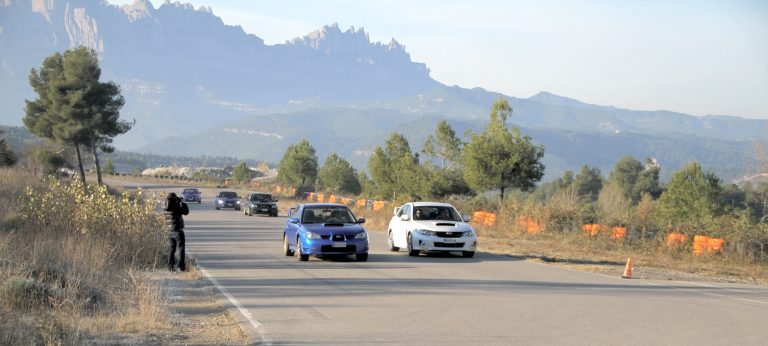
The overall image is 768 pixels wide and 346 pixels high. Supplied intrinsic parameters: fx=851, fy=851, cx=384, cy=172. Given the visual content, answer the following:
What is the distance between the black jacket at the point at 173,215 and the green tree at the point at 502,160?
35.7 meters

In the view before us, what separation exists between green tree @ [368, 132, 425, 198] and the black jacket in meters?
60.1

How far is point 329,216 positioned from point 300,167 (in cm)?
7616

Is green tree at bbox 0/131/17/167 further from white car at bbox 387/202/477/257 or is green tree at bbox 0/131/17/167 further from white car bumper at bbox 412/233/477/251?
white car bumper at bbox 412/233/477/251

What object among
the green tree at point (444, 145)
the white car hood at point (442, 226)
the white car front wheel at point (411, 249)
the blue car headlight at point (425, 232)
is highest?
the green tree at point (444, 145)

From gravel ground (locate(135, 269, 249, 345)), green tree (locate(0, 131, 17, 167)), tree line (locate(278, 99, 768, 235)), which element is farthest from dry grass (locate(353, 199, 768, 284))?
green tree (locate(0, 131, 17, 167))

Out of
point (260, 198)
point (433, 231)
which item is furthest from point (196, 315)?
point (260, 198)

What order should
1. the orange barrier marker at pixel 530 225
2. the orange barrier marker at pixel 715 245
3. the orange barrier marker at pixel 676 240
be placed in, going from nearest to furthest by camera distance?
the orange barrier marker at pixel 715 245 → the orange barrier marker at pixel 676 240 → the orange barrier marker at pixel 530 225

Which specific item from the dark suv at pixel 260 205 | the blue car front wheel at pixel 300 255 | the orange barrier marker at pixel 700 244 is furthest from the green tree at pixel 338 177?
the blue car front wheel at pixel 300 255

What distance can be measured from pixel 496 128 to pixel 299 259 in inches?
1319

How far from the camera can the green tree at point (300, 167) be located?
322ft

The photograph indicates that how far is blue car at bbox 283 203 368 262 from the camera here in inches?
787

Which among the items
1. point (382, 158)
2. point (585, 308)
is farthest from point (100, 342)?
point (382, 158)

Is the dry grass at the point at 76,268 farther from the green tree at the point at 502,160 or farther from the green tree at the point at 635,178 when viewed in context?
the green tree at the point at 635,178

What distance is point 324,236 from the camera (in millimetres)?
20031
